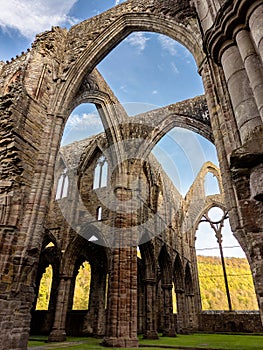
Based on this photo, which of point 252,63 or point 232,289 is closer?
point 252,63

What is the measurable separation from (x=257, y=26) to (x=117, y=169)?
818cm

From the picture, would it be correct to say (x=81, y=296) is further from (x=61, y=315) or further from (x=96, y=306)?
(x=61, y=315)

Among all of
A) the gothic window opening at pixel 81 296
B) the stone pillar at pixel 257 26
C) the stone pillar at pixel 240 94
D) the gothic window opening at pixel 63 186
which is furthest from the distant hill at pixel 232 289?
the stone pillar at pixel 257 26

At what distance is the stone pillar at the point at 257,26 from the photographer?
2458 mm

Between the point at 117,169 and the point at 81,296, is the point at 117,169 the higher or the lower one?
the higher one

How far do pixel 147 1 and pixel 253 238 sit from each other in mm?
8102

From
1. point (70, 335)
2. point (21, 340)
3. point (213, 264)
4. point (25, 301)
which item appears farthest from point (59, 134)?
point (213, 264)

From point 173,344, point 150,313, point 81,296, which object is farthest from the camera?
point 81,296

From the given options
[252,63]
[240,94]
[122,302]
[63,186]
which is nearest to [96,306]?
[122,302]

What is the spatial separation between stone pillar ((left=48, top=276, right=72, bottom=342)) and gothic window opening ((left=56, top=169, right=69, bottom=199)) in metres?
4.50

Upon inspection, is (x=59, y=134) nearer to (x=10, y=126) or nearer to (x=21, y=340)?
(x=10, y=126)

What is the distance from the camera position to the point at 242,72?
2834 mm

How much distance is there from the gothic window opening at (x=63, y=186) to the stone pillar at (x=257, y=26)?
506 inches

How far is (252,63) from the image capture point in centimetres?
261
